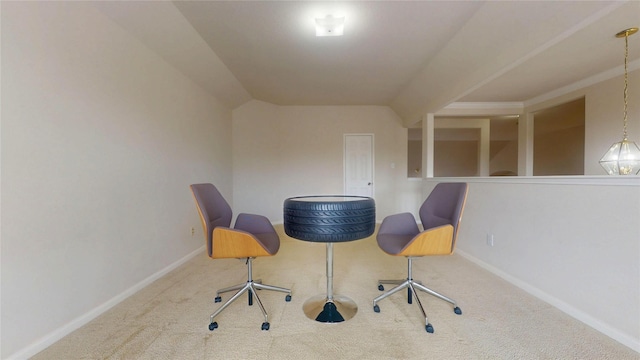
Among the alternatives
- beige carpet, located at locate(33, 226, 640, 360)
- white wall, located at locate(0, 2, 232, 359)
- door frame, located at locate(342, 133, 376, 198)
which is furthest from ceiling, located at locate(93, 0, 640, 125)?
beige carpet, located at locate(33, 226, 640, 360)

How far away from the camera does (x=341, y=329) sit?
154cm

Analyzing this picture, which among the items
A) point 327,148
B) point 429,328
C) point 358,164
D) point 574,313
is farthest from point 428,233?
point 327,148

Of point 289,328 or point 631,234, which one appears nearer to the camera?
point 631,234

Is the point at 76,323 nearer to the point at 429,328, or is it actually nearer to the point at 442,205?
the point at 429,328

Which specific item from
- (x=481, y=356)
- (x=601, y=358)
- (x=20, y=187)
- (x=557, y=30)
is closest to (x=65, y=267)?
(x=20, y=187)

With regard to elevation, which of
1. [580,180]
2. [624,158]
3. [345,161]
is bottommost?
[580,180]

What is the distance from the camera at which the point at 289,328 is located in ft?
5.11

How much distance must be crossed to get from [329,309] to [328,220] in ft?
2.41

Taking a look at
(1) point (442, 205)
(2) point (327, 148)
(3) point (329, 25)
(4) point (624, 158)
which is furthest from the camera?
(2) point (327, 148)

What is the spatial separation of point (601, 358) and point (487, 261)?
50.1 inches

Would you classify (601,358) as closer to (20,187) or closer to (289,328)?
(289,328)

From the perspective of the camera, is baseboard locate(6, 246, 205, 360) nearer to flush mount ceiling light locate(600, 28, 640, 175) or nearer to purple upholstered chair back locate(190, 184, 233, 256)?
purple upholstered chair back locate(190, 184, 233, 256)

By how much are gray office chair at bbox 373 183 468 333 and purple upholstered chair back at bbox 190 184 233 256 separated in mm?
1271

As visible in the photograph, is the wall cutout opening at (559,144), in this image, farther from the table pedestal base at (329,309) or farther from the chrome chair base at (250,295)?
the chrome chair base at (250,295)
